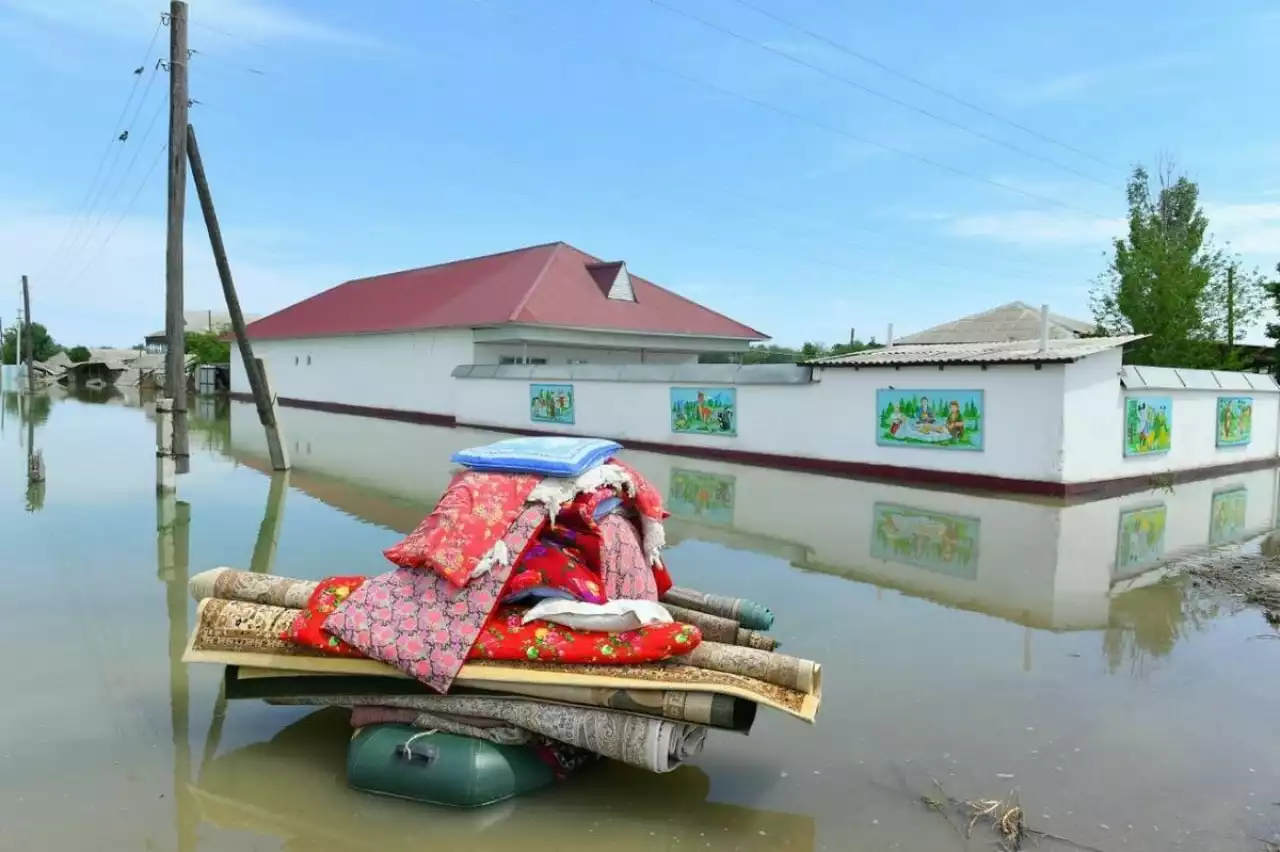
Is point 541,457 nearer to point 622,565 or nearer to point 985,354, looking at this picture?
point 622,565

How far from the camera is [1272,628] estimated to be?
6.05 meters

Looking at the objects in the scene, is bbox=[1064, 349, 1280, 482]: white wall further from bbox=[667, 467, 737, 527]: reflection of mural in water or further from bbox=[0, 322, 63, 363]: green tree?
bbox=[0, 322, 63, 363]: green tree

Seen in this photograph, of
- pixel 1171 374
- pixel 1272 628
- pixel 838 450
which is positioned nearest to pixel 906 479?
pixel 838 450

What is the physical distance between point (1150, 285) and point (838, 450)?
13.3 m

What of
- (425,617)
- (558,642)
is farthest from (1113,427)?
(425,617)

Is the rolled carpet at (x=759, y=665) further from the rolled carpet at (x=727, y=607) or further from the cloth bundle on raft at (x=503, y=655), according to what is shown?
the rolled carpet at (x=727, y=607)

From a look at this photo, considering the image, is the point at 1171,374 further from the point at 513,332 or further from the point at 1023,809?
the point at 513,332

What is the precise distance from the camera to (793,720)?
432cm

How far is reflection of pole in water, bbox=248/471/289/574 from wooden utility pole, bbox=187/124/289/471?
2.79 feet

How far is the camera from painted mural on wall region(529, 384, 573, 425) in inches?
811

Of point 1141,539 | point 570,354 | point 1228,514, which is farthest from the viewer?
point 570,354

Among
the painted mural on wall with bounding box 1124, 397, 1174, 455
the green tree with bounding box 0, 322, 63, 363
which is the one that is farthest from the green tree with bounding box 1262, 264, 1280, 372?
the green tree with bounding box 0, 322, 63, 363

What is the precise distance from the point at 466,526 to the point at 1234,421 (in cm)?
1709

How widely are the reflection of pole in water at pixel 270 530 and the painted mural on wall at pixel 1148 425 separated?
11.6m
